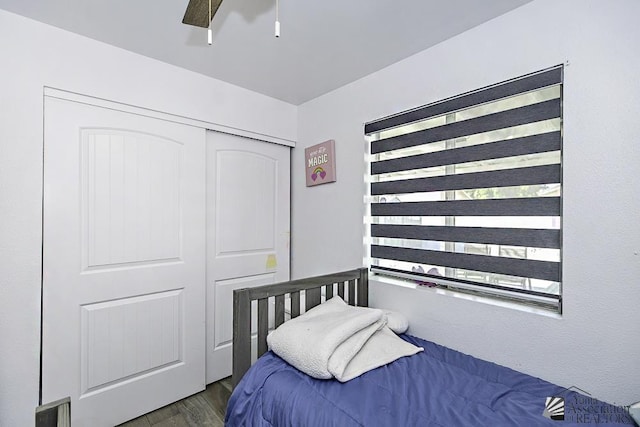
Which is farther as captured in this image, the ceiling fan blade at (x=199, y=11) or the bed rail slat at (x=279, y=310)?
the bed rail slat at (x=279, y=310)

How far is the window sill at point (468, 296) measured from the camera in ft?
4.92

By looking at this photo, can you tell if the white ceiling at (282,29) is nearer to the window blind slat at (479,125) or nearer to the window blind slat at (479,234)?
the window blind slat at (479,125)

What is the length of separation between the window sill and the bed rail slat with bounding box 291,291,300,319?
1.99ft

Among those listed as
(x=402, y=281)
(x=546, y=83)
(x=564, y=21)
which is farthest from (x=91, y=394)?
(x=564, y=21)

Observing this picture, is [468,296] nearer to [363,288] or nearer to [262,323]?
[363,288]

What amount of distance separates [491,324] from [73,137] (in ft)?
8.31

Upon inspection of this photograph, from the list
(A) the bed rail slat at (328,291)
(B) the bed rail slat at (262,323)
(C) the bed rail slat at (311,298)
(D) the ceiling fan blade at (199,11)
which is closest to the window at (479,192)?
(A) the bed rail slat at (328,291)

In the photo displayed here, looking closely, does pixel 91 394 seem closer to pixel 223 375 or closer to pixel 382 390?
pixel 223 375

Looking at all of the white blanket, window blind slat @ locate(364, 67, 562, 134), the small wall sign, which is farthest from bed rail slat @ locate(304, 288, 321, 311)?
window blind slat @ locate(364, 67, 562, 134)

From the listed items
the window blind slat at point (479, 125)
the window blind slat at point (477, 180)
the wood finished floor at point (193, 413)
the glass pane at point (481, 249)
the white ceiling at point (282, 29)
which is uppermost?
the white ceiling at point (282, 29)

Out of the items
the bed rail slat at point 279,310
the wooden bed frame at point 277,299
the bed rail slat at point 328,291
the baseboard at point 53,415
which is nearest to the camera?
the baseboard at point 53,415

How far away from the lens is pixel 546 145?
1.49 meters

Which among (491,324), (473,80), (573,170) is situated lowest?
(491,324)

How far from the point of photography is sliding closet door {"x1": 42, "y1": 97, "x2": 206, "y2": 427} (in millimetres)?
1800
